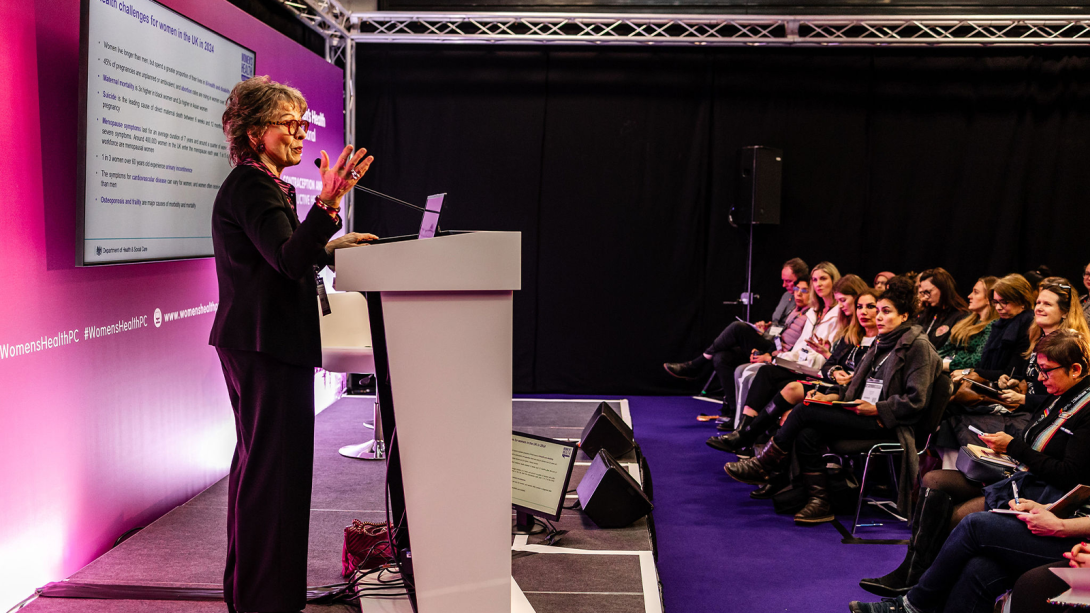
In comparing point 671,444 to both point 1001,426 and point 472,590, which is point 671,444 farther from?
point 472,590

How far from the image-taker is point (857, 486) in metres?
4.15

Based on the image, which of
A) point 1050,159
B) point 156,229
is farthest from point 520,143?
point 1050,159

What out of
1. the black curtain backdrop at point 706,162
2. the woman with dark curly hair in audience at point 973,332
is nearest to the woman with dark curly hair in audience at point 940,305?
the woman with dark curly hair in audience at point 973,332

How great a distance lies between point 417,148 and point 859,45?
3685mm

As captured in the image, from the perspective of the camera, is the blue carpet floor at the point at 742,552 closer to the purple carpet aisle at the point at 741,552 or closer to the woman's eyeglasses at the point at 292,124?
the purple carpet aisle at the point at 741,552

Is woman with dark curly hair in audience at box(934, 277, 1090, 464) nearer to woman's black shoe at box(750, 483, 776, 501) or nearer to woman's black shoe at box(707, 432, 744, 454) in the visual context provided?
woman's black shoe at box(750, 483, 776, 501)

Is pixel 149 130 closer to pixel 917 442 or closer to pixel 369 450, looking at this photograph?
pixel 369 450

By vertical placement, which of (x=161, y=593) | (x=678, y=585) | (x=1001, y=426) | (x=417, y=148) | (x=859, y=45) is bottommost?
(x=678, y=585)

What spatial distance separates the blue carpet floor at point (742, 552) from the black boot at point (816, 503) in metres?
0.05

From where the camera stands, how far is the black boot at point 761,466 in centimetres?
423

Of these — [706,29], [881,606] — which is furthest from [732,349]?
[881,606]

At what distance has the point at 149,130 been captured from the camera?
318cm

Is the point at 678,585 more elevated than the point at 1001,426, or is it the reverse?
the point at 1001,426

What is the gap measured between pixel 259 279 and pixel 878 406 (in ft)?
9.96
